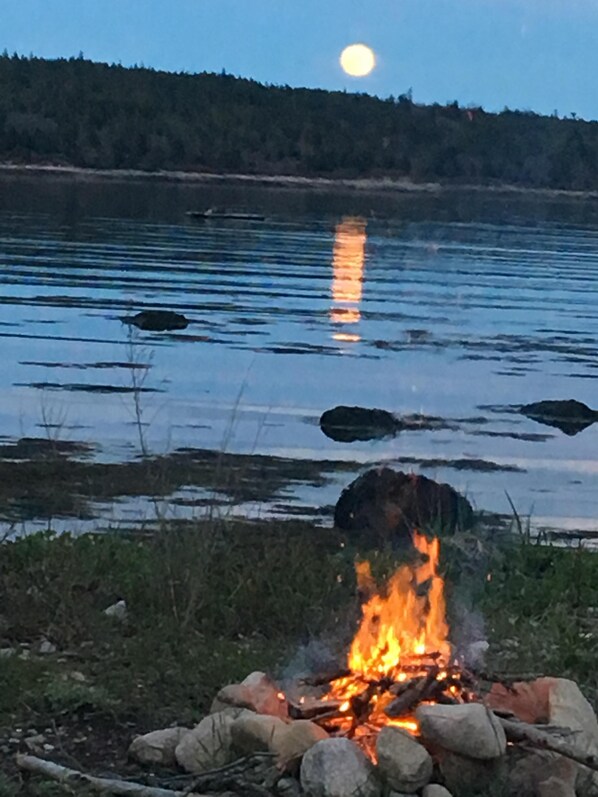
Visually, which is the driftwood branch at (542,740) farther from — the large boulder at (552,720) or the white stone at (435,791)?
the white stone at (435,791)

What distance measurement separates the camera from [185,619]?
22.0 ft

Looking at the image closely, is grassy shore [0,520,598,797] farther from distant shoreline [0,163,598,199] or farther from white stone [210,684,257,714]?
distant shoreline [0,163,598,199]

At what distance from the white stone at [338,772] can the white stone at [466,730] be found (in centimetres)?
23

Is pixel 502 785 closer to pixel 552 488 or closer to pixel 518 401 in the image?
pixel 552 488

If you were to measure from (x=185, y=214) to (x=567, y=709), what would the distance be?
186 ft

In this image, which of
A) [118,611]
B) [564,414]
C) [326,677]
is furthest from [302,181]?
[326,677]

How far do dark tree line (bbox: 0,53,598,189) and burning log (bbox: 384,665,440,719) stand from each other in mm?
92586

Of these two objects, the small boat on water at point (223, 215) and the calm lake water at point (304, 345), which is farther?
the small boat on water at point (223, 215)

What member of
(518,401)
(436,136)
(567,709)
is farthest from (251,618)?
(436,136)

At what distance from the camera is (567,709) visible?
17.1ft

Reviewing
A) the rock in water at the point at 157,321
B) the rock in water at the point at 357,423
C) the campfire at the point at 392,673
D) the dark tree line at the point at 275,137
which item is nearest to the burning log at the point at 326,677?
the campfire at the point at 392,673

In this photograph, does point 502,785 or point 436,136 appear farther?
point 436,136

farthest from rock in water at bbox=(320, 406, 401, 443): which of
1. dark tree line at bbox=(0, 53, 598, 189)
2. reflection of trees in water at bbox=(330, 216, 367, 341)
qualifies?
dark tree line at bbox=(0, 53, 598, 189)

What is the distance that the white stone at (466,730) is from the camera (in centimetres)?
490
